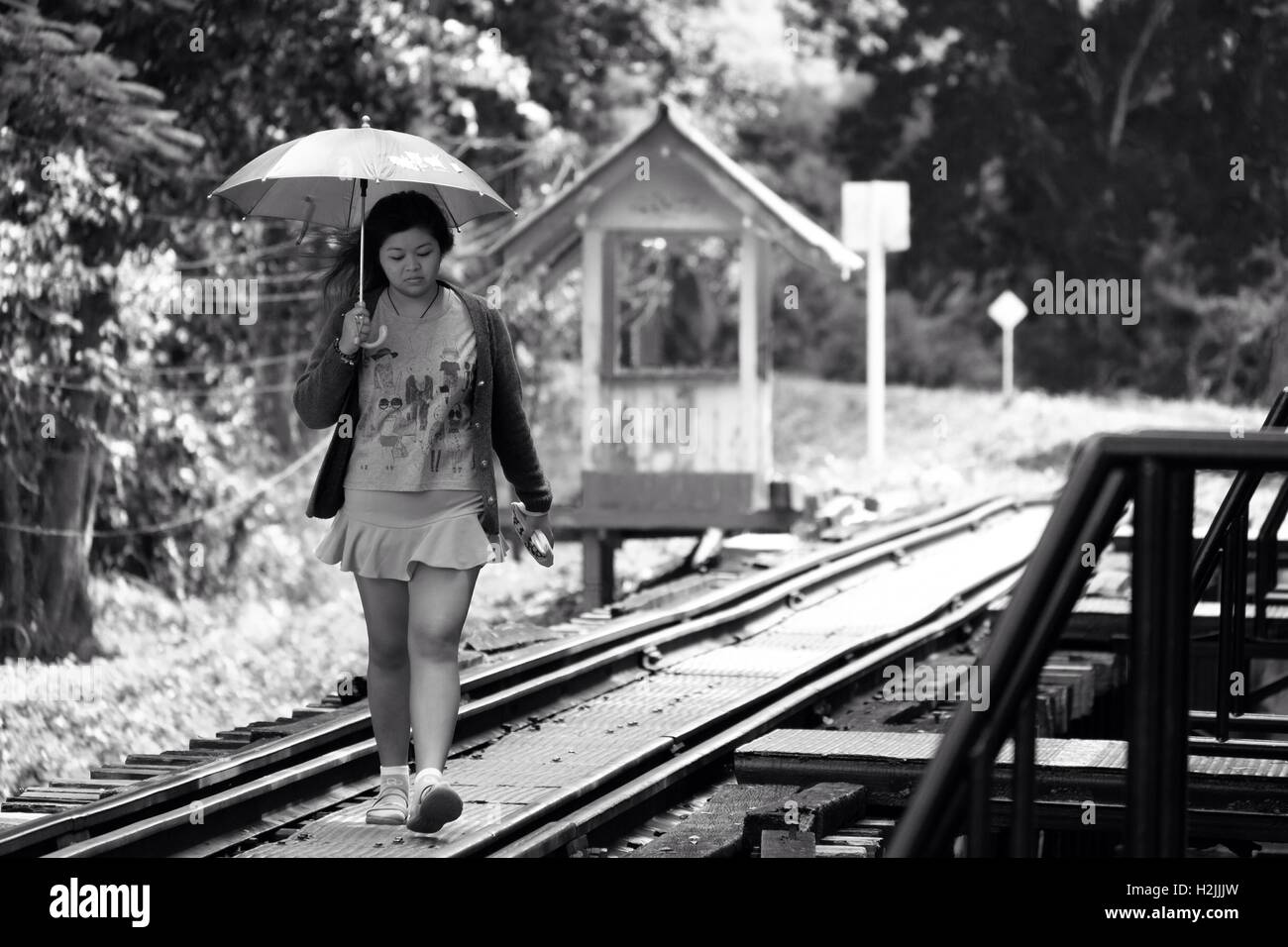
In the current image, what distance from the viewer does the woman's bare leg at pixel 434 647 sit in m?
4.98

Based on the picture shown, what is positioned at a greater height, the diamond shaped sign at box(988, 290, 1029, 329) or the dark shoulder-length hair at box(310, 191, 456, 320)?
the diamond shaped sign at box(988, 290, 1029, 329)

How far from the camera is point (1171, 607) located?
121 inches

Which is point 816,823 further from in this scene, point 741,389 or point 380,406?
point 741,389

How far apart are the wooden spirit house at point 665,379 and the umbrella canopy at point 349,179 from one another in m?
10.0

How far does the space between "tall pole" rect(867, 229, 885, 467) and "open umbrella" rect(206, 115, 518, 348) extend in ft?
52.6

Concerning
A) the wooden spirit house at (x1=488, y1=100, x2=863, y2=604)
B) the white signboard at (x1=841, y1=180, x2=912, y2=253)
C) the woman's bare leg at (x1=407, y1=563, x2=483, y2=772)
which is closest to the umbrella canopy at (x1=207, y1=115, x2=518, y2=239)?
the woman's bare leg at (x1=407, y1=563, x2=483, y2=772)

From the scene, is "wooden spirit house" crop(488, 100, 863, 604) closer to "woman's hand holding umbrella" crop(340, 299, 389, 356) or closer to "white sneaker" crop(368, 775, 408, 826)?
"white sneaker" crop(368, 775, 408, 826)

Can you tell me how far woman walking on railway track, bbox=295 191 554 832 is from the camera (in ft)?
16.2

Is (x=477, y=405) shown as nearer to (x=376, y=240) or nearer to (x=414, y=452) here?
(x=414, y=452)

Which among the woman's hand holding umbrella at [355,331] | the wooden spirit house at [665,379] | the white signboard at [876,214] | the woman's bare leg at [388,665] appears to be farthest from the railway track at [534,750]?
the white signboard at [876,214]

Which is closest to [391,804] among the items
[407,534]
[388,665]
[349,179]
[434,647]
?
[388,665]

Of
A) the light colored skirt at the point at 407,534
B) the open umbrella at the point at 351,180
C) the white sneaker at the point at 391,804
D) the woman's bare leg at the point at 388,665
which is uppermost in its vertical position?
the open umbrella at the point at 351,180

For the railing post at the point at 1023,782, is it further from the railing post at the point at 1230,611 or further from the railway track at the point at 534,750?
the railing post at the point at 1230,611
